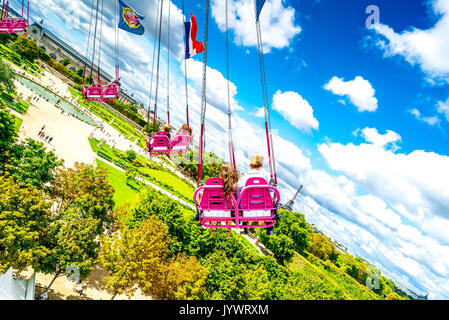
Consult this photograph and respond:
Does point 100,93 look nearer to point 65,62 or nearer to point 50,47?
point 65,62

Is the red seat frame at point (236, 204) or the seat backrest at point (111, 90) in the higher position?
the seat backrest at point (111, 90)

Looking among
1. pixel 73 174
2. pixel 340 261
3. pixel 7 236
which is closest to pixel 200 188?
pixel 7 236

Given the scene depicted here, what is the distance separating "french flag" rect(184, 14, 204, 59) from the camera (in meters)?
21.3

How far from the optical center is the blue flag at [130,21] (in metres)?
24.4

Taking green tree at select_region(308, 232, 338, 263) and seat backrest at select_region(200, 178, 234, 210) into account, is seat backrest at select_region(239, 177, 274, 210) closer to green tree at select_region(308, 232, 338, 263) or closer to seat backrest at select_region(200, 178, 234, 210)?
seat backrest at select_region(200, 178, 234, 210)

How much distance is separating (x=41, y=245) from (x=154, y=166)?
160ft

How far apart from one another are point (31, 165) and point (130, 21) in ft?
61.6

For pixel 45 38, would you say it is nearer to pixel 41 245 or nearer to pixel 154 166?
pixel 154 166

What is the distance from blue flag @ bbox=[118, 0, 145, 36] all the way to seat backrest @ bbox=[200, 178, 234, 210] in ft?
78.1

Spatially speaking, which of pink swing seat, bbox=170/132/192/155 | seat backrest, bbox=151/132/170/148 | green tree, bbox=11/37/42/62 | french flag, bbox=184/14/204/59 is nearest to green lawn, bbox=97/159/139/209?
seat backrest, bbox=151/132/170/148

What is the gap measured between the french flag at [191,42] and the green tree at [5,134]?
21697 mm

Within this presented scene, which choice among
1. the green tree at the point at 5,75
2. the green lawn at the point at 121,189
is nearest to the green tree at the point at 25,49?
the green tree at the point at 5,75

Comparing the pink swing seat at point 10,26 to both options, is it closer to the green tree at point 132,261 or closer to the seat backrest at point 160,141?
the seat backrest at point 160,141

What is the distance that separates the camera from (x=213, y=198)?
9.37 metres
